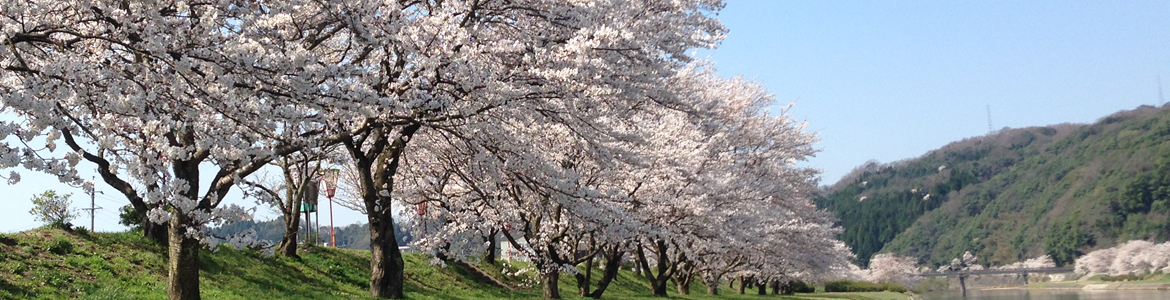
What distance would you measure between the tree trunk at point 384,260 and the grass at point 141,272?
3.62 feet

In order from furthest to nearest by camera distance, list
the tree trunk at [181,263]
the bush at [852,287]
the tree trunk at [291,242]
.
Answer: the bush at [852,287]
the tree trunk at [291,242]
the tree trunk at [181,263]

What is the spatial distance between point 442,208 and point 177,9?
997cm

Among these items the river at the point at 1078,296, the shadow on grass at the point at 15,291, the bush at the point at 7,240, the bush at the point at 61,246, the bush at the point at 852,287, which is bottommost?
the river at the point at 1078,296

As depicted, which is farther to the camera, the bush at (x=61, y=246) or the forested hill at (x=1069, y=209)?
the forested hill at (x=1069, y=209)

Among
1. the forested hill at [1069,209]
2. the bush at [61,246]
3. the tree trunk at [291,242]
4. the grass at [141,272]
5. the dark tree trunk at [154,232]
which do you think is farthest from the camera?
the forested hill at [1069,209]

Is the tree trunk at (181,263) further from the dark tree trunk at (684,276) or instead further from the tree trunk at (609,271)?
the dark tree trunk at (684,276)

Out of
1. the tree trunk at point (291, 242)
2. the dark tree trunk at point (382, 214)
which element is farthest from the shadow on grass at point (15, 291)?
the tree trunk at point (291, 242)

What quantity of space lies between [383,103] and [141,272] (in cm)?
962

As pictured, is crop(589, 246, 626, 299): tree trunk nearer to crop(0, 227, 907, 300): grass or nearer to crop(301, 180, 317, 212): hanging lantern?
crop(0, 227, 907, 300): grass

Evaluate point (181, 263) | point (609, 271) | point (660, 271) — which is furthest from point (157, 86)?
point (660, 271)

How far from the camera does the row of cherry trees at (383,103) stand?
10.6 meters

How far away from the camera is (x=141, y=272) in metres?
18.5

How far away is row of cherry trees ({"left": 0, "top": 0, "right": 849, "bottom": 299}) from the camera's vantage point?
10.6 m

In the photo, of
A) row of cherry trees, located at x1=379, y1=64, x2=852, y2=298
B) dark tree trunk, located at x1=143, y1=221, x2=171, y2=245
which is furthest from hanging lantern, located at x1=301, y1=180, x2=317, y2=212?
dark tree trunk, located at x1=143, y1=221, x2=171, y2=245
